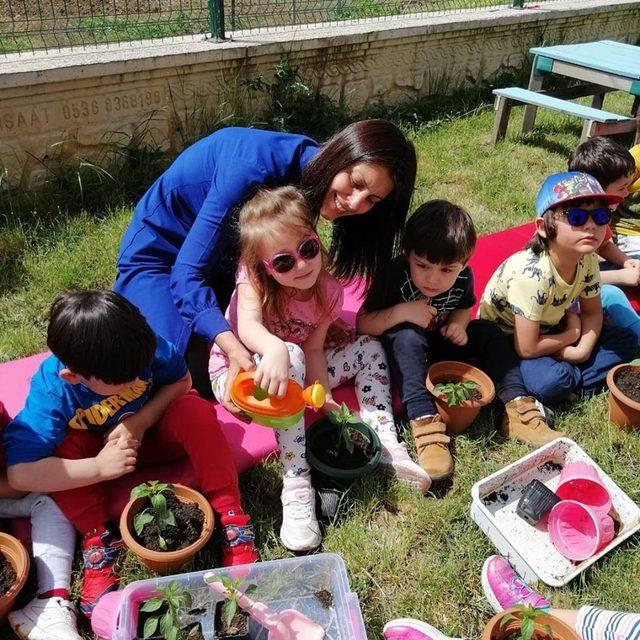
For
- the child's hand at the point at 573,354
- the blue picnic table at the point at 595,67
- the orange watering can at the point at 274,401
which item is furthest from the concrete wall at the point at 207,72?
the child's hand at the point at 573,354

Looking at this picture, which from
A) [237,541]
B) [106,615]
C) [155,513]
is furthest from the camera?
[237,541]

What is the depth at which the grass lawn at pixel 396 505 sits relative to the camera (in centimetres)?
189

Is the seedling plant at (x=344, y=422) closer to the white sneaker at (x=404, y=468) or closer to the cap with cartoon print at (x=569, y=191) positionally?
the white sneaker at (x=404, y=468)

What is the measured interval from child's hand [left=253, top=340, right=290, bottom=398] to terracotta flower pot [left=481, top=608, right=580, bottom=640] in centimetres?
84

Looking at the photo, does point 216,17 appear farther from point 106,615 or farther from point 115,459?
point 106,615

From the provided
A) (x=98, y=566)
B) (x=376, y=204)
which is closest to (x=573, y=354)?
(x=376, y=204)

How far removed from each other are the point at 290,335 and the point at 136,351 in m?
0.72

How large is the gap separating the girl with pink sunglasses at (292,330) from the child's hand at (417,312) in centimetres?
18

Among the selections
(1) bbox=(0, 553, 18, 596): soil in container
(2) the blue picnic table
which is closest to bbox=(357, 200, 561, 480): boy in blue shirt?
(1) bbox=(0, 553, 18, 596): soil in container

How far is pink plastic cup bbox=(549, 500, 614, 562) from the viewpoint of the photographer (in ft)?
6.48

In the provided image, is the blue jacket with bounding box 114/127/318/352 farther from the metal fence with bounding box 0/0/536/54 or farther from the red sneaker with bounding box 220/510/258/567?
the metal fence with bounding box 0/0/536/54

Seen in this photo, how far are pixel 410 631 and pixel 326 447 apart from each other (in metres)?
0.70

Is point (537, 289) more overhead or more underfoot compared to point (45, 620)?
more overhead

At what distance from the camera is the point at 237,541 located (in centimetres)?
192
